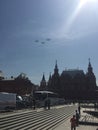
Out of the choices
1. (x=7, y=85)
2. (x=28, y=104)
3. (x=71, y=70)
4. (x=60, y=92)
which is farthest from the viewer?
(x=71, y=70)

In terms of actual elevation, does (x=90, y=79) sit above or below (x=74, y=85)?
above

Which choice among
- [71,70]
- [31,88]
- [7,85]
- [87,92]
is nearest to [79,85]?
[87,92]

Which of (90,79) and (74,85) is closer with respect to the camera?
(74,85)

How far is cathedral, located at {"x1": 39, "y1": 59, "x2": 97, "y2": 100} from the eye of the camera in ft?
471

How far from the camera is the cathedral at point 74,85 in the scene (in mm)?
143600

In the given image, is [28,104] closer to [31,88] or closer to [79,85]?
[31,88]

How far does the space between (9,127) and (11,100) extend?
12.9m

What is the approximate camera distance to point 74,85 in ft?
485

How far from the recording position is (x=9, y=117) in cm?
2575

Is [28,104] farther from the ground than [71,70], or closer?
closer

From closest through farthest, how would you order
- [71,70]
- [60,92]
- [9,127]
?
[9,127] → [60,92] → [71,70]

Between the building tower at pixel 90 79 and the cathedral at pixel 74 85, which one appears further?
the building tower at pixel 90 79

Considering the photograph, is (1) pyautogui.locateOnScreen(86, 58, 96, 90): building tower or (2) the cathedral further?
(1) pyautogui.locateOnScreen(86, 58, 96, 90): building tower

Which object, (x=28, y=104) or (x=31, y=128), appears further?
(x=28, y=104)
